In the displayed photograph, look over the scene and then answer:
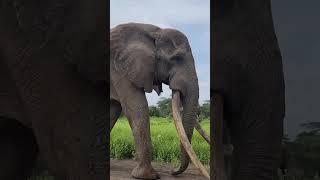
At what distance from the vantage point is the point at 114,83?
14.5ft

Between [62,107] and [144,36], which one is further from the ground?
[144,36]

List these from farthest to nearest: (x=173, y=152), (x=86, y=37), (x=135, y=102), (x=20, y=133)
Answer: (x=173, y=152) → (x=135, y=102) → (x=20, y=133) → (x=86, y=37)

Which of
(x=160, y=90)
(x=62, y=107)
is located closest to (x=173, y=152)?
(x=160, y=90)

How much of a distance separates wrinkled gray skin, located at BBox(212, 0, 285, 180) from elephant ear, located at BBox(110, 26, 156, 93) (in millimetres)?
2999

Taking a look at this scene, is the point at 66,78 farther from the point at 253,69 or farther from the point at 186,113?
the point at 186,113

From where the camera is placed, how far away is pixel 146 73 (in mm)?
4184

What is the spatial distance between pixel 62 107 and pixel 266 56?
1.78 ft

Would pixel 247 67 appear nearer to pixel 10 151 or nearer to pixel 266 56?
pixel 266 56

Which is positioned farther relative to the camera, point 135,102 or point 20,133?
point 135,102

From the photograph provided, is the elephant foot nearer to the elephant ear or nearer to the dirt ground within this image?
the dirt ground

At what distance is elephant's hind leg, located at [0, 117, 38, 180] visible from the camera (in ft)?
5.84

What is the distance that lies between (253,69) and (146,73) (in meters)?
3.06

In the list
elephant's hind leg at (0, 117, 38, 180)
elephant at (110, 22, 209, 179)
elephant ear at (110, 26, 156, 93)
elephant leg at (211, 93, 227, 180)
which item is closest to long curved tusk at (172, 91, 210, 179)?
elephant at (110, 22, 209, 179)

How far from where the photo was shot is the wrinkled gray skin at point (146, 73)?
164 inches
